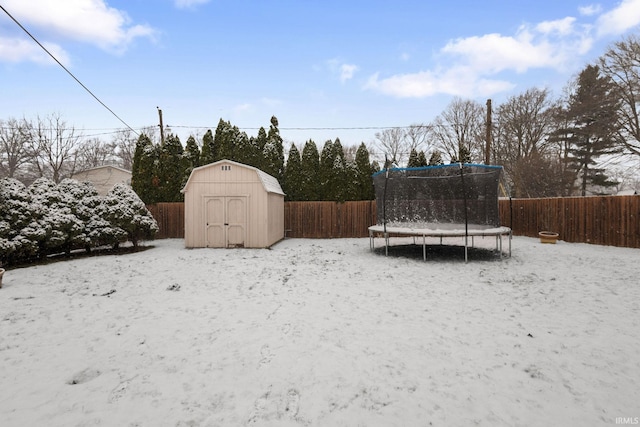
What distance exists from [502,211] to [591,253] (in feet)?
17.9

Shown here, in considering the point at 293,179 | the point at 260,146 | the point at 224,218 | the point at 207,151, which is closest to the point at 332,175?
the point at 293,179

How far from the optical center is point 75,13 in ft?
23.1

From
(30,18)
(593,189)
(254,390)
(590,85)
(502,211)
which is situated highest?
(590,85)

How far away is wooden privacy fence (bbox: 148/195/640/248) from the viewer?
982 cm

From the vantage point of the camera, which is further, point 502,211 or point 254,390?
point 502,211

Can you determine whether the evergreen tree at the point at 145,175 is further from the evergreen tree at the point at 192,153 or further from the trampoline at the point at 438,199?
the trampoline at the point at 438,199

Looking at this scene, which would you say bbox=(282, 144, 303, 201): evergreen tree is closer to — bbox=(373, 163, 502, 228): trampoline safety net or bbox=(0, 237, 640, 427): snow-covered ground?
bbox=(373, 163, 502, 228): trampoline safety net

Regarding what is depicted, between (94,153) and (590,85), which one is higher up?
(590,85)

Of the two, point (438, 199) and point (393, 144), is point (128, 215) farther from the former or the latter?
point (393, 144)

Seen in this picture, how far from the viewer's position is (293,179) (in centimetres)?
1529

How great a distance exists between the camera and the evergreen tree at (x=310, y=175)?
49.9ft

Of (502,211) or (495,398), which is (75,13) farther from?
(502,211)

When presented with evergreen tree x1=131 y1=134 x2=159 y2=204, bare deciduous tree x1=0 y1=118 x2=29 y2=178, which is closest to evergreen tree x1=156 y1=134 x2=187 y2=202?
Result: evergreen tree x1=131 y1=134 x2=159 y2=204

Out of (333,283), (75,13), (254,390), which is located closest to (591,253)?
(333,283)
